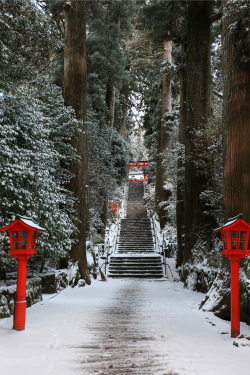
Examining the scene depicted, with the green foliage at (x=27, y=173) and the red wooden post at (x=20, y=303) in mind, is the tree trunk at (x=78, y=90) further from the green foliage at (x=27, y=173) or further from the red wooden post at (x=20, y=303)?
the red wooden post at (x=20, y=303)

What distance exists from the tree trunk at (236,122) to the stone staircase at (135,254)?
7.45 meters

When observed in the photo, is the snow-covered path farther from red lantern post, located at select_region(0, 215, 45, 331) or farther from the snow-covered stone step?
→ the snow-covered stone step

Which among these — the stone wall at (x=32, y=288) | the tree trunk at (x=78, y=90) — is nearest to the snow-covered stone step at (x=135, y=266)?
the tree trunk at (x=78, y=90)

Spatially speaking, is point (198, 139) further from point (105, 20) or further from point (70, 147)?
point (105, 20)

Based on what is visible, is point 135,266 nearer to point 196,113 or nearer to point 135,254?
point 135,254

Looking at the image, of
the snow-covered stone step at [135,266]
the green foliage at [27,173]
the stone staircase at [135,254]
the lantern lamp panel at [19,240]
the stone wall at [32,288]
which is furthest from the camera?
the stone staircase at [135,254]

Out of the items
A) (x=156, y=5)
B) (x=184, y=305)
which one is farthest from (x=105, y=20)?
(x=184, y=305)

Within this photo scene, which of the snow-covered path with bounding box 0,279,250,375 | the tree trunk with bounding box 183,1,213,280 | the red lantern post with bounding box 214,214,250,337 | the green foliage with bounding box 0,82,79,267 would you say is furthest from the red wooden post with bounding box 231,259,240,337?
the tree trunk with bounding box 183,1,213,280

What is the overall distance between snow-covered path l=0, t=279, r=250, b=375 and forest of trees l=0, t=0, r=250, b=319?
3.02ft

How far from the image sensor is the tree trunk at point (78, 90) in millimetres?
8891

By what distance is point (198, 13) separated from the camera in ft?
29.4

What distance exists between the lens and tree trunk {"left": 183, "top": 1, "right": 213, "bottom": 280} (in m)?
8.86

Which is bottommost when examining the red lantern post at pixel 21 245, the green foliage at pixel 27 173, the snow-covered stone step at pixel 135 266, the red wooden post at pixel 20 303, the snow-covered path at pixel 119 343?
the snow-covered stone step at pixel 135 266

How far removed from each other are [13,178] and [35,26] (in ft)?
11.8
